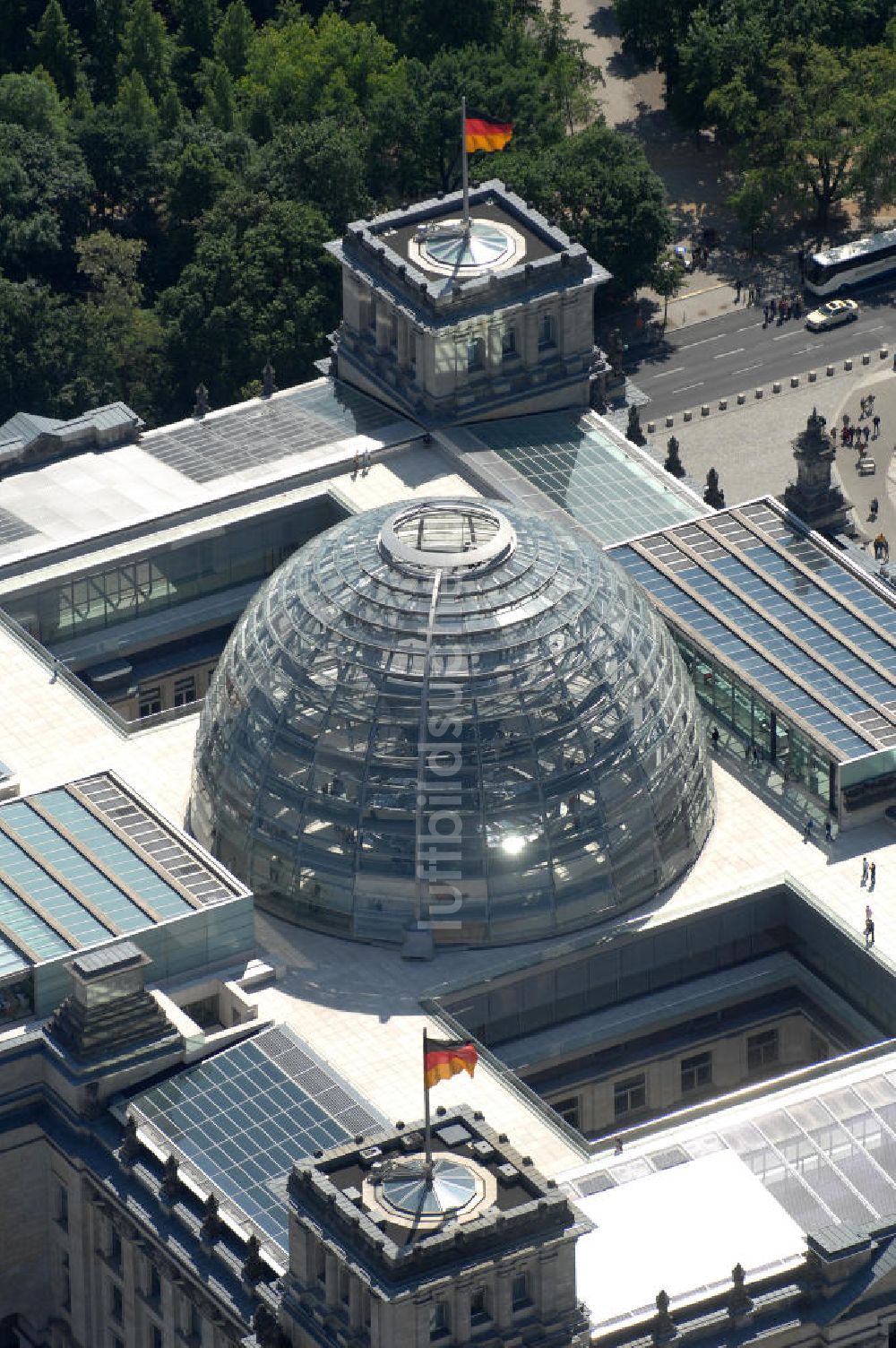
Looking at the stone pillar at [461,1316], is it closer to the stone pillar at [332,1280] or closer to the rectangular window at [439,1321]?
the rectangular window at [439,1321]

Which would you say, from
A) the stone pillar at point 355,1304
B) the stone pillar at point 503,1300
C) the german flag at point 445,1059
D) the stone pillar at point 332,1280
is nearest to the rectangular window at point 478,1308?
the stone pillar at point 503,1300

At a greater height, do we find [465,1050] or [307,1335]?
[465,1050]

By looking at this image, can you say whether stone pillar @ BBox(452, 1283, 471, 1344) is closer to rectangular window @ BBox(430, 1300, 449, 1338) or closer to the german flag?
rectangular window @ BBox(430, 1300, 449, 1338)

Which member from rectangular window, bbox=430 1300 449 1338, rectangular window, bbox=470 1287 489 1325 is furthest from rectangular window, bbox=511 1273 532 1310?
rectangular window, bbox=430 1300 449 1338

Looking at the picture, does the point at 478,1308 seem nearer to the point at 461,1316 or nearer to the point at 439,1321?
the point at 461,1316
